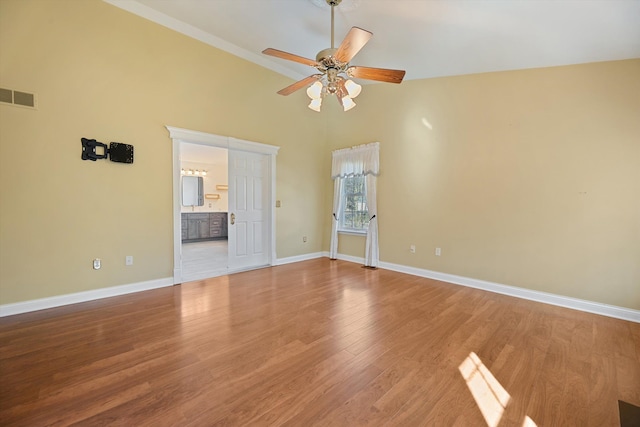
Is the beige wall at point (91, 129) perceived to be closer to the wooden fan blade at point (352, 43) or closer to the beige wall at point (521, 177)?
the wooden fan blade at point (352, 43)

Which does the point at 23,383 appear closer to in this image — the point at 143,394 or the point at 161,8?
the point at 143,394

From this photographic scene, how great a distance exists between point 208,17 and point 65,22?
5.38ft

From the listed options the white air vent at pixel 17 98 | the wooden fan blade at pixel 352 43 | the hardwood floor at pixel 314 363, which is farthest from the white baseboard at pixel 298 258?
the white air vent at pixel 17 98

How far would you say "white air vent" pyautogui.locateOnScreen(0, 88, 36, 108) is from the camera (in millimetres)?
2895

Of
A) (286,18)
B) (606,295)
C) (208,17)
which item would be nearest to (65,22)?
(208,17)

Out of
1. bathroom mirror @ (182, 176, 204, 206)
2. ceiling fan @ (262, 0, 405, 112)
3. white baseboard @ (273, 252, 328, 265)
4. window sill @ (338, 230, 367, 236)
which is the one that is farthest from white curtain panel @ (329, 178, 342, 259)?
bathroom mirror @ (182, 176, 204, 206)

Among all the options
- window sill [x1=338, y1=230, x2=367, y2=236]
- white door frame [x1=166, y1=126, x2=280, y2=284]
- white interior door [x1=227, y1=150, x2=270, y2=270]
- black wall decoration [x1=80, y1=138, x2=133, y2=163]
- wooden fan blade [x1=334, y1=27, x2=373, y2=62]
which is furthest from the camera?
window sill [x1=338, y1=230, x2=367, y2=236]

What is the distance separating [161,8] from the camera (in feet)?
12.0

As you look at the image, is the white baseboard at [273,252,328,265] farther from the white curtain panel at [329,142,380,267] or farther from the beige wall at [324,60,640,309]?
the beige wall at [324,60,640,309]

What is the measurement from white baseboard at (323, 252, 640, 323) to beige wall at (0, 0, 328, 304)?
4.26 m

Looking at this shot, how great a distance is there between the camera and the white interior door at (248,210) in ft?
16.3

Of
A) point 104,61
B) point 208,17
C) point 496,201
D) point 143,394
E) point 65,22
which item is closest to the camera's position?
point 143,394

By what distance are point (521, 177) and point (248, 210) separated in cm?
453

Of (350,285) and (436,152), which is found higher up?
(436,152)
